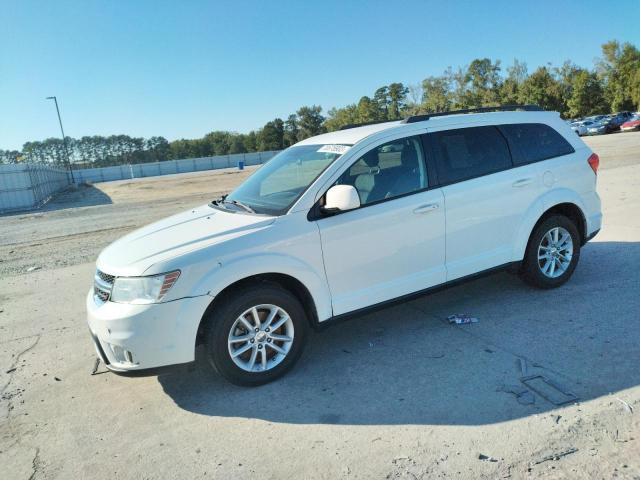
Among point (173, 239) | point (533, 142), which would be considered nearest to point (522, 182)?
point (533, 142)

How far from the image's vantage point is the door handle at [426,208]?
4234 mm

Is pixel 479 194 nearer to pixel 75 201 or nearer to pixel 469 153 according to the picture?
pixel 469 153

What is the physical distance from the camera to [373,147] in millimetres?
4254

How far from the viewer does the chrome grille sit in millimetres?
3692

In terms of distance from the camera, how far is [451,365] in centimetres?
386

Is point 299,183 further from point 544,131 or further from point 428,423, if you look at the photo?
point 544,131

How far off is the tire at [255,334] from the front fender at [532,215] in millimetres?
2357

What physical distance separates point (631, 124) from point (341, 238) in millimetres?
44095

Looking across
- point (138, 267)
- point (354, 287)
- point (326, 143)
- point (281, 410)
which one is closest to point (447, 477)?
point (281, 410)

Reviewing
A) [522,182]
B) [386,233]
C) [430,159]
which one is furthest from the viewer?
[522,182]

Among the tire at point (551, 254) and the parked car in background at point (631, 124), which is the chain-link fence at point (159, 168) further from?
the tire at point (551, 254)

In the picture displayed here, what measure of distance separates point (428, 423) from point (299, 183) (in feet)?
7.07

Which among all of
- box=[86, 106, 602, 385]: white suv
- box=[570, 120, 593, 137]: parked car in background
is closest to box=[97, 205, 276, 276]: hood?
box=[86, 106, 602, 385]: white suv

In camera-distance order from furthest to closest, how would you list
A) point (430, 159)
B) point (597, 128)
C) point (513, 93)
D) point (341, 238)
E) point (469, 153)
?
1. point (513, 93)
2. point (597, 128)
3. point (469, 153)
4. point (430, 159)
5. point (341, 238)
